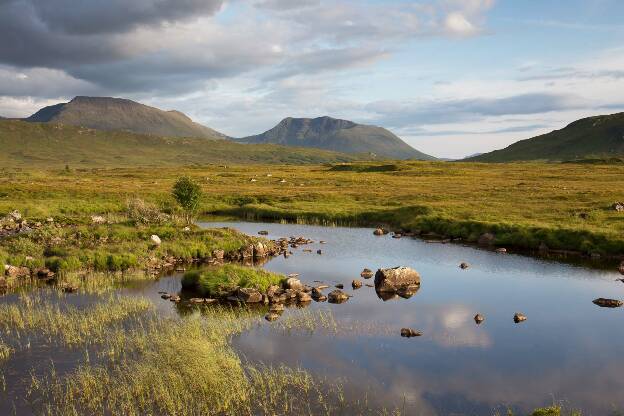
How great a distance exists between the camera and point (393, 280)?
43500 mm

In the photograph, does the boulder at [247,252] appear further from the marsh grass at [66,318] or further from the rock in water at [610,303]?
the rock in water at [610,303]

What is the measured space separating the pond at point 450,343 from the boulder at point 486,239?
12190 millimetres

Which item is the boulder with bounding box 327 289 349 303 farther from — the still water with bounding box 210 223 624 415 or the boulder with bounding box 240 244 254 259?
the boulder with bounding box 240 244 254 259

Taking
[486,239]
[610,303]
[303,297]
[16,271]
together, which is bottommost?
[303,297]

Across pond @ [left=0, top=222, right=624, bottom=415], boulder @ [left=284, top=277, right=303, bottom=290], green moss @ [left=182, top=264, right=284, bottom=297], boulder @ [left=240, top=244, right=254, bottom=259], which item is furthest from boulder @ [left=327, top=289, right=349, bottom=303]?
boulder @ [left=240, top=244, right=254, bottom=259]

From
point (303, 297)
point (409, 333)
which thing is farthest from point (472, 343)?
point (303, 297)

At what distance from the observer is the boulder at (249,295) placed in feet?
128

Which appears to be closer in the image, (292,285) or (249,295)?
(249,295)

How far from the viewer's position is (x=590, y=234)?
58344 mm

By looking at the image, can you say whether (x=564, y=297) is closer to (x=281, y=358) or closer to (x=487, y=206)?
(x=281, y=358)

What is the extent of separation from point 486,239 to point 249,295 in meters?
36.1

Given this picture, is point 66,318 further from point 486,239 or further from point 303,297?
point 486,239

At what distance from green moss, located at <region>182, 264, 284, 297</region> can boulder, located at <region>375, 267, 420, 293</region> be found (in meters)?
8.15

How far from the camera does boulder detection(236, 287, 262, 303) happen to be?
39094 millimetres
